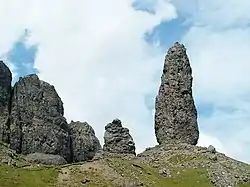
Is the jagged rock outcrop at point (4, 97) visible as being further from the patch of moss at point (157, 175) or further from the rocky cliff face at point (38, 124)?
the patch of moss at point (157, 175)

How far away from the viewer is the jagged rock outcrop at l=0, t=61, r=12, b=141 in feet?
496

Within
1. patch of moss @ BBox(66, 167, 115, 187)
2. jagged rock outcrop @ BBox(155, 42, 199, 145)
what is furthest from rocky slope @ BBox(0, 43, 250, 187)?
patch of moss @ BBox(66, 167, 115, 187)

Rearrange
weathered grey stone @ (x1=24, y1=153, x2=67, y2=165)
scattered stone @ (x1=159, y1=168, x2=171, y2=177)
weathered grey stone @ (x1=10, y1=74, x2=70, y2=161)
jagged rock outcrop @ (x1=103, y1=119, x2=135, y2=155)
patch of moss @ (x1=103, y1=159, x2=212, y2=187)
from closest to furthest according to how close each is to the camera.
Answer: patch of moss @ (x1=103, y1=159, x2=212, y2=187) < scattered stone @ (x1=159, y1=168, x2=171, y2=177) < weathered grey stone @ (x1=24, y1=153, x2=67, y2=165) < jagged rock outcrop @ (x1=103, y1=119, x2=135, y2=155) < weathered grey stone @ (x1=10, y1=74, x2=70, y2=161)

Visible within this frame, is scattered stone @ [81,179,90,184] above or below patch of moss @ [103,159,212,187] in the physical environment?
below

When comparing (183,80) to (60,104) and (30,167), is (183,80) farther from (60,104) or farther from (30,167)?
(30,167)

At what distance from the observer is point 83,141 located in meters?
167

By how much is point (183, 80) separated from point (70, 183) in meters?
58.0

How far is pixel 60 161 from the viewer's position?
143 m

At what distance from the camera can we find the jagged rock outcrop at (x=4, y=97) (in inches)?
5955

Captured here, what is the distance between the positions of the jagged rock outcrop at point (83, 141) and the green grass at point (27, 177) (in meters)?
48.4

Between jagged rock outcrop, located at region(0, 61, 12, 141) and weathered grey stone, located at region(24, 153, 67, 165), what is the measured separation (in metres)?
12.0

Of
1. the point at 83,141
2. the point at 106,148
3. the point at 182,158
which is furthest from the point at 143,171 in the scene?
the point at 83,141

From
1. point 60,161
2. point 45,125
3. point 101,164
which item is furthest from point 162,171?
point 45,125

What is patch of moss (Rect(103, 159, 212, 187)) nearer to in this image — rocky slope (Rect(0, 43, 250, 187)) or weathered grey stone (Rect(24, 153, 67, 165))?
Answer: rocky slope (Rect(0, 43, 250, 187))
